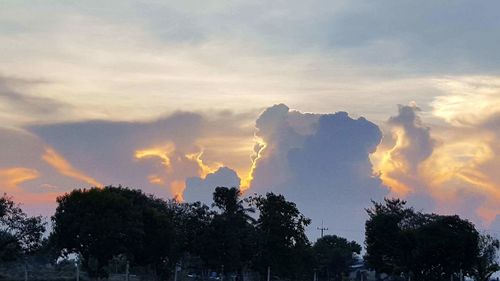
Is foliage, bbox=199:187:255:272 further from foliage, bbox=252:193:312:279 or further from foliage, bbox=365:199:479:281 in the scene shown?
foliage, bbox=365:199:479:281

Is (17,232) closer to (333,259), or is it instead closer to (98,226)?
(98,226)

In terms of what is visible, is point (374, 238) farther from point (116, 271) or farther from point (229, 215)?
point (116, 271)

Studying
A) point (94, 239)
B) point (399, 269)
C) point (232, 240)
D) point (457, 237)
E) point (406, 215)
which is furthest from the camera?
point (406, 215)

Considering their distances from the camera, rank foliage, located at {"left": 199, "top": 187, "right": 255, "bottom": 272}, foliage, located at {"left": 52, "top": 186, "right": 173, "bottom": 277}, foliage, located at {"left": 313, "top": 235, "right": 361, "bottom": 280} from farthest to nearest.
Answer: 1. foliage, located at {"left": 313, "top": 235, "right": 361, "bottom": 280}
2. foliage, located at {"left": 199, "top": 187, "right": 255, "bottom": 272}
3. foliage, located at {"left": 52, "top": 186, "right": 173, "bottom": 277}

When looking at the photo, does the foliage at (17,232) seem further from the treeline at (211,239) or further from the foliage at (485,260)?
the foliage at (485,260)

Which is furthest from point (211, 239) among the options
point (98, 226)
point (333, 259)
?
point (333, 259)

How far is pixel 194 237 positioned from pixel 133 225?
40.4 feet

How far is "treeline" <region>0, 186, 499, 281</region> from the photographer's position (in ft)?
213

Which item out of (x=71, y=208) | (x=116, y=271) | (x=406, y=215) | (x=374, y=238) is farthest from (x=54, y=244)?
(x=406, y=215)

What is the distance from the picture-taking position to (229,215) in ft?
247

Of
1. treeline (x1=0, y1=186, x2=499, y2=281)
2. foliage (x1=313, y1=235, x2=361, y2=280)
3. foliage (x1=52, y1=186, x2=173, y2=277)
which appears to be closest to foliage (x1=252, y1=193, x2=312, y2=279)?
treeline (x1=0, y1=186, x2=499, y2=281)

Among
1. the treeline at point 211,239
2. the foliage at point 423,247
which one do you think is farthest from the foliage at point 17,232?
the foliage at point 423,247

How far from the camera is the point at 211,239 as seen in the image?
74438 millimetres

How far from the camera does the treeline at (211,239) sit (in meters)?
65.0
